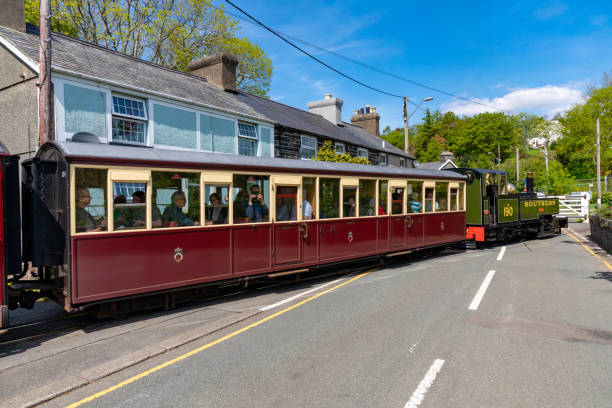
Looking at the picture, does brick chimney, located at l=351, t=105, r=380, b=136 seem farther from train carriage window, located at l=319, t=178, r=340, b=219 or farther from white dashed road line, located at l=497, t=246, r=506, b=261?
train carriage window, located at l=319, t=178, r=340, b=219

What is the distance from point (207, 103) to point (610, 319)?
13749mm

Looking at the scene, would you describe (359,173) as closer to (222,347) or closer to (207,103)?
(222,347)

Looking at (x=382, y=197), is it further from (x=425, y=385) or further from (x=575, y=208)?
(x=575, y=208)

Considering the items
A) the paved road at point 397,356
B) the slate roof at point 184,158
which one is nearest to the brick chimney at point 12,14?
the slate roof at point 184,158

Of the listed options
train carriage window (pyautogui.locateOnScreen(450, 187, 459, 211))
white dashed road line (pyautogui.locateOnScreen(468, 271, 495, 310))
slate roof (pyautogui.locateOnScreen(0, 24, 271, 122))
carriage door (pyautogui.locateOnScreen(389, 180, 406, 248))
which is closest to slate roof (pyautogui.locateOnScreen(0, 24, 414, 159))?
slate roof (pyautogui.locateOnScreen(0, 24, 271, 122))

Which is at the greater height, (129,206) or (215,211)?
(129,206)

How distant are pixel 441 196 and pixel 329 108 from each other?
16281mm

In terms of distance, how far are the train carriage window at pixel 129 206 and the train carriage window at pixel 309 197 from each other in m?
3.43

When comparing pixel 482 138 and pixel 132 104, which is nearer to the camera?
pixel 132 104

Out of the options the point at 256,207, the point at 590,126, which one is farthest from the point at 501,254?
the point at 590,126

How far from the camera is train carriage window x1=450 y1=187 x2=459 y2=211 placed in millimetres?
13703

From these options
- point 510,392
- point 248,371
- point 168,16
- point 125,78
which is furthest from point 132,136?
point 168,16

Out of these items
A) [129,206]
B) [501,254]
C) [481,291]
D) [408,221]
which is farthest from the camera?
[501,254]

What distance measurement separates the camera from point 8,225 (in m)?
5.32
